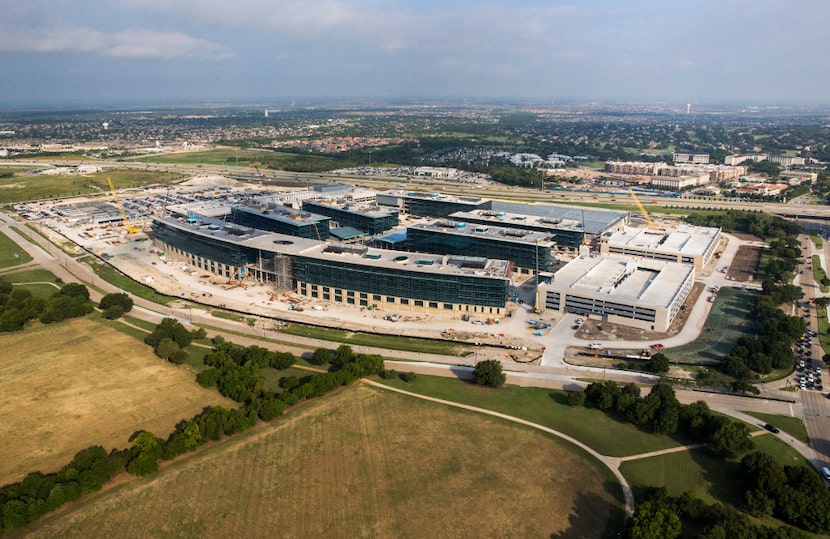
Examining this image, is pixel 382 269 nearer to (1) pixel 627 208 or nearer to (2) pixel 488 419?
(2) pixel 488 419

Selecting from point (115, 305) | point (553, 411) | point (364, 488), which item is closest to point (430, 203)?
point (115, 305)

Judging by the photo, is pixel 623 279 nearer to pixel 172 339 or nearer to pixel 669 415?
pixel 669 415

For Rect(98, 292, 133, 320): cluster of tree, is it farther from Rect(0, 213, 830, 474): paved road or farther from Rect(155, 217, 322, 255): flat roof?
Rect(155, 217, 322, 255): flat roof

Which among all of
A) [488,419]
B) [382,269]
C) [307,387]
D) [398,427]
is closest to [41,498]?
[307,387]

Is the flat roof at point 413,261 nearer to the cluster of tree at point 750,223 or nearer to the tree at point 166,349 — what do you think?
the tree at point 166,349

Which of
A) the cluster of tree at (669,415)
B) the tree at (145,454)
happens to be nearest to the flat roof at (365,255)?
the cluster of tree at (669,415)

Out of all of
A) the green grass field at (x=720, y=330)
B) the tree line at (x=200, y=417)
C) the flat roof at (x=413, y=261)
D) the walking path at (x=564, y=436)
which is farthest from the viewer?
the flat roof at (x=413, y=261)

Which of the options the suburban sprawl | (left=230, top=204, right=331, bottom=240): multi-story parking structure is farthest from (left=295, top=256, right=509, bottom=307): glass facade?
(left=230, top=204, right=331, bottom=240): multi-story parking structure
